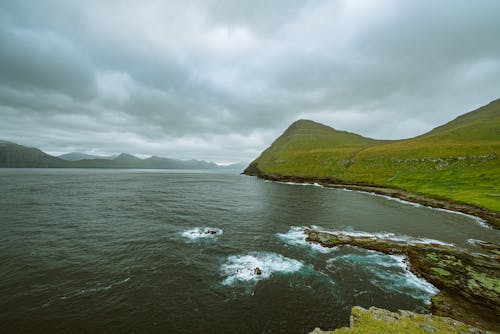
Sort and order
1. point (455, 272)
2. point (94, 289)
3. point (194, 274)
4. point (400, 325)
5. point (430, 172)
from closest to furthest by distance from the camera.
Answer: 1. point (400, 325)
2. point (94, 289)
3. point (455, 272)
4. point (194, 274)
5. point (430, 172)

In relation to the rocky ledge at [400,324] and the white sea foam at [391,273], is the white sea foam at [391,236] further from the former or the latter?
the rocky ledge at [400,324]

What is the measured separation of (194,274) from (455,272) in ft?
95.8

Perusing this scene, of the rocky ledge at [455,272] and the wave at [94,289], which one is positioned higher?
the rocky ledge at [455,272]

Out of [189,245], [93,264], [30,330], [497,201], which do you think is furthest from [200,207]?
[497,201]

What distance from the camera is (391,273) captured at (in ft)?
72.0

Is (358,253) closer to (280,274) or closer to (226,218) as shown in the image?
(280,274)

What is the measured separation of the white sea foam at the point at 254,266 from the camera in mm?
21172

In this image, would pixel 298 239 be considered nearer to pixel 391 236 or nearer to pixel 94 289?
pixel 391 236

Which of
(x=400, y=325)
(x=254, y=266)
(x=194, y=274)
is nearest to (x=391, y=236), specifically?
(x=400, y=325)

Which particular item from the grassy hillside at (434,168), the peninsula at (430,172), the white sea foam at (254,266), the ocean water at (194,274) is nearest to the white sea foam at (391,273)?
the ocean water at (194,274)

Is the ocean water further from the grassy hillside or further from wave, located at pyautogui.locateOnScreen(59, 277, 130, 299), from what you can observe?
the grassy hillside

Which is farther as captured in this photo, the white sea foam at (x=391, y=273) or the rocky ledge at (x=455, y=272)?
the white sea foam at (x=391, y=273)

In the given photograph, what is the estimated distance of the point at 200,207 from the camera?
178 ft

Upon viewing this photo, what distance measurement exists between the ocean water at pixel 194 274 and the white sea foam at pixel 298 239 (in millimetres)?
311
